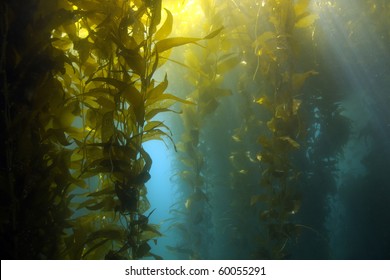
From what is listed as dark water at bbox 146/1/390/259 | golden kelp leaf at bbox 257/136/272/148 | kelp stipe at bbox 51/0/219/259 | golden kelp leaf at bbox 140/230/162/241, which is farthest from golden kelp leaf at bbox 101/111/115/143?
dark water at bbox 146/1/390/259

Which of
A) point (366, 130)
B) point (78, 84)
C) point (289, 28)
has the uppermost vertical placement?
point (366, 130)

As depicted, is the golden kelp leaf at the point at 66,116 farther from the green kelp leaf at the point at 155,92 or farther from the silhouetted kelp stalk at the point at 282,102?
the silhouetted kelp stalk at the point at 282,102

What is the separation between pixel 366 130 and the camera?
9227 mm

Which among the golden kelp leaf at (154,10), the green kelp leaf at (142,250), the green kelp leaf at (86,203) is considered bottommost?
the green kelp leaf at (142,250)

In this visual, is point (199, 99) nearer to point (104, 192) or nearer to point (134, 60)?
point (134, 60)

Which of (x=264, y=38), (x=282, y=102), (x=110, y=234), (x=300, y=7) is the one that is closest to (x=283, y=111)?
(x=282, y=102)

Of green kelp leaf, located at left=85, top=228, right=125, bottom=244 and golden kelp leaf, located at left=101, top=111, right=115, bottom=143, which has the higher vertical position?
golden kelp leaf, located at left=101, top=111, right=115, bottom=143

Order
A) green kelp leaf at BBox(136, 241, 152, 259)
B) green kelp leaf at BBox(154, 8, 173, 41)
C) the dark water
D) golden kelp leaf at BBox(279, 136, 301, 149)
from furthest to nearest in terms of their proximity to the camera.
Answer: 1. the dark water
2. golden kelp leaf at BBox(279, 136, 301, 149)
3. green kelp leaf at BBox(154, 8, 173, 41)
4. green kelp leaf at BBox(136, 241, 152, 259)

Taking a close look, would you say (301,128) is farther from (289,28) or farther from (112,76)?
(112,76)

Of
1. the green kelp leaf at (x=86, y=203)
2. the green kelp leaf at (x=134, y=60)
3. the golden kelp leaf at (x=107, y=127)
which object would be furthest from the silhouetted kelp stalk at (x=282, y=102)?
the green kelp leaf at (x=86, y=203)

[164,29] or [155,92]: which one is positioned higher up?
[164,29]

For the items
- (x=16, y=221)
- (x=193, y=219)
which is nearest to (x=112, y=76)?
(x=16, y=221)

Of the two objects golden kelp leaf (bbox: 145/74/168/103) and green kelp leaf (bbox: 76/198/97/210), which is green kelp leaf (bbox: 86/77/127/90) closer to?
golden kelp leaf (bbox: 145/74/168/103)
